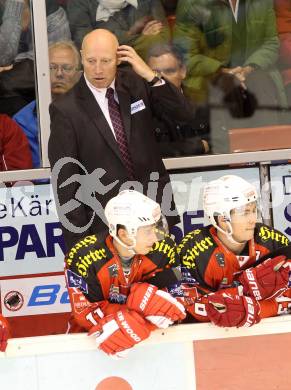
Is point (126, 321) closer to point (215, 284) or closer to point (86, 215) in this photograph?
point (215, 284)

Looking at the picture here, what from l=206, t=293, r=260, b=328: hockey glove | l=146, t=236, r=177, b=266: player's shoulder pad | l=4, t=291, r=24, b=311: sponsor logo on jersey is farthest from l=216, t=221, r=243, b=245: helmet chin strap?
l=4, t=291, r=24, b=311: sponsor logo on jersey

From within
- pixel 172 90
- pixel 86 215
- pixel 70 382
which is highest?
pixel 172 90

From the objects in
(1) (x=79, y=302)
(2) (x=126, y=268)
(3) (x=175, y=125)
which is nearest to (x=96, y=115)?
(3) (x=175, y=125)

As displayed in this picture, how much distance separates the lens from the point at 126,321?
5.35 meters

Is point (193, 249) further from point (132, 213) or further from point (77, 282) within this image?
point (77, 282)

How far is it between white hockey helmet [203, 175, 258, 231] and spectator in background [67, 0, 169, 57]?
1462 millimetres

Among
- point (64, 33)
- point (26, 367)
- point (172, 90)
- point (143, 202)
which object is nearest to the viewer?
point (26, 367)

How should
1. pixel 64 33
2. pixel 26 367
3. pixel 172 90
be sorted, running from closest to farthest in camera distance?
pixel 26 367 → pixel 172 90 → pixel 64 33

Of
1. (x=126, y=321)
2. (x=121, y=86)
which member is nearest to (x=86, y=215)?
(x=121, y=86)

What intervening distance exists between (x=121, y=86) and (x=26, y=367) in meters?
2.22

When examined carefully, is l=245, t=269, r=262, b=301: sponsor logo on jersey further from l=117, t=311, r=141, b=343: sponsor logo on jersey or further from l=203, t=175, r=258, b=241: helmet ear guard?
l=117, t=311, r=141, b=343: sponsor logo on jersey

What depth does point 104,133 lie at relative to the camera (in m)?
6.77

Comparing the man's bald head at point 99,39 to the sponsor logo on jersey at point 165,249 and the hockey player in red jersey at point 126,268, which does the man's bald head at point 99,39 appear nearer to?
the hockey player in red jersey at point 126,268

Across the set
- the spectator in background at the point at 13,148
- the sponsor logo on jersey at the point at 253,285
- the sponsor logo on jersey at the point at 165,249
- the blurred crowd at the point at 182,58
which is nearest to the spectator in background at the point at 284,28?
the blurred crowd at the point at 182,58
